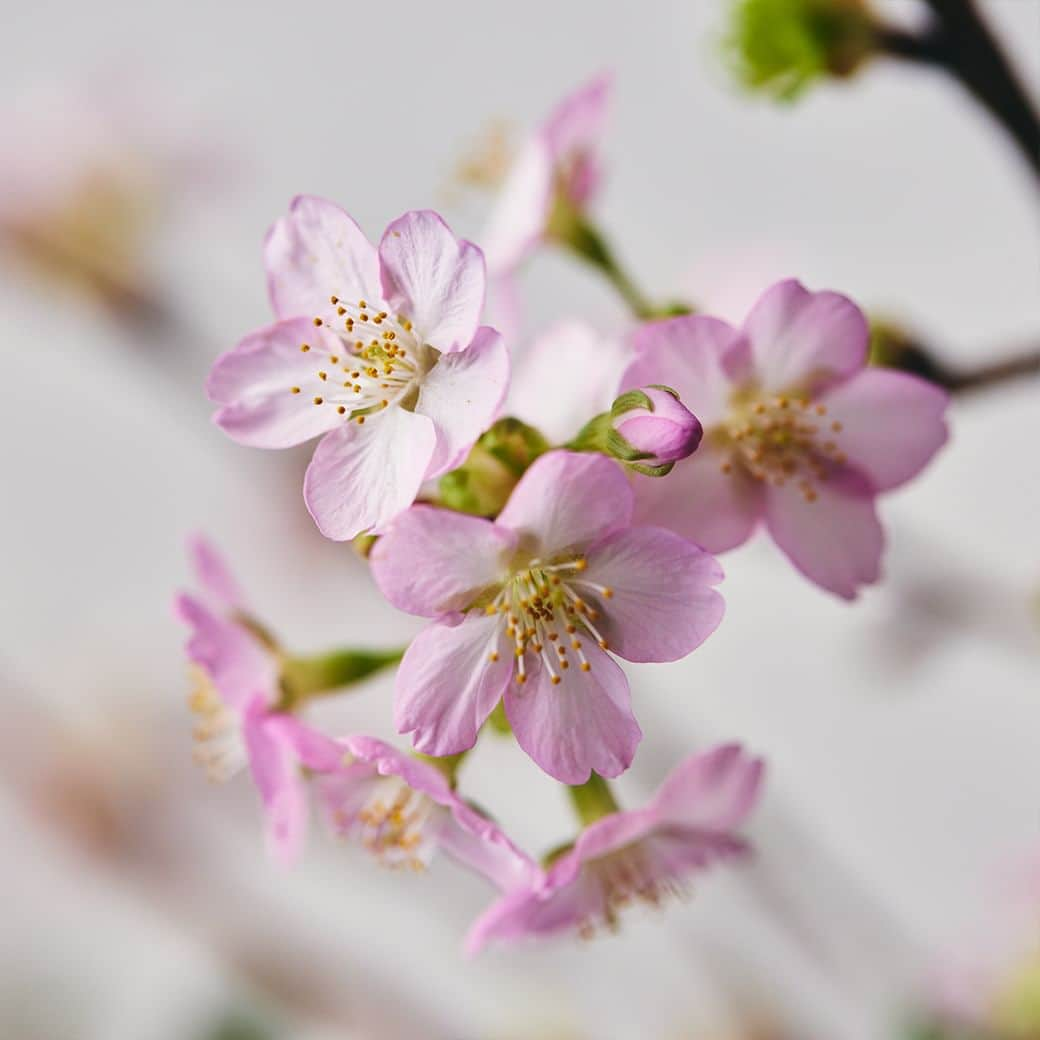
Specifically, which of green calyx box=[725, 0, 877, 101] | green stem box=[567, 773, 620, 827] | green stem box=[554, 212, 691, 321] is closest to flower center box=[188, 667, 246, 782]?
green stem box=[567, 773, 620, 827]

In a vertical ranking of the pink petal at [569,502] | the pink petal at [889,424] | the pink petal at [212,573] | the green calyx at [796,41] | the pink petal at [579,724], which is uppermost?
the green calyx at [796,41]

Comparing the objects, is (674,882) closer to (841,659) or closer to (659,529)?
(659,529)

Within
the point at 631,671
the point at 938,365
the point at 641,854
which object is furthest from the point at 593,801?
the point at 631,671

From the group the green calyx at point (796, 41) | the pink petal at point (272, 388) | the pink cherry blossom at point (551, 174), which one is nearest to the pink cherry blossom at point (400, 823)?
the pink petal at point (272, 388)

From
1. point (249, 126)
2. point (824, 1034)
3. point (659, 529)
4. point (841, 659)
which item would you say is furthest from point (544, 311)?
point (659, 529)

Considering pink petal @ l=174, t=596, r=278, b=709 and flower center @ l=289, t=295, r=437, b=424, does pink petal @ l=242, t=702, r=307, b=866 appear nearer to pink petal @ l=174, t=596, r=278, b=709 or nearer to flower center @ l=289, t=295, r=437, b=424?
pink petal @ l=174, t=596, r=278, b=709

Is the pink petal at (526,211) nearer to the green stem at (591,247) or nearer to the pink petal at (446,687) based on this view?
the green stem at (591,247)
